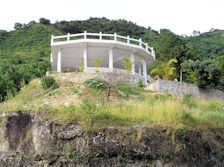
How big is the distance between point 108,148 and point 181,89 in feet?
44.1

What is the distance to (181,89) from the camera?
23203 millimetres

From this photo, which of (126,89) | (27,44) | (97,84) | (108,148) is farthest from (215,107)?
(27,44)

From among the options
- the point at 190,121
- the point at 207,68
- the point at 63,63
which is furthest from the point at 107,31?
the point at 190,121

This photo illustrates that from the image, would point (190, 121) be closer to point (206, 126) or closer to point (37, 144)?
point (206, 126)

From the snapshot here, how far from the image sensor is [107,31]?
73750mm

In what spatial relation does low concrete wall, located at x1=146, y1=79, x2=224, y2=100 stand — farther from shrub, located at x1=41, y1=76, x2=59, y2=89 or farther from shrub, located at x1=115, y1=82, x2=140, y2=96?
shrub, located at x1=41, y1=76, x2=59, y2=89

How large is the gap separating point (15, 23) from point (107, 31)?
2399 cm

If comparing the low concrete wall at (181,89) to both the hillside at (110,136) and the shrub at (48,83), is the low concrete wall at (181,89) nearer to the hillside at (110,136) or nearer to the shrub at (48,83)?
the shrub at (48,83)

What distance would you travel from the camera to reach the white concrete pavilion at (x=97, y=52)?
2392cm

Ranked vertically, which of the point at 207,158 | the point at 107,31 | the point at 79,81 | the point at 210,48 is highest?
the point at 107,31

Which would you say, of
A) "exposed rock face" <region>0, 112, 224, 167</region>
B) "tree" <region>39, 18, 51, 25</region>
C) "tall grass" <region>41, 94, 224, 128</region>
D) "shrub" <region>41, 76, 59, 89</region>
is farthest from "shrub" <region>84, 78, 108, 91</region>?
"tree" <region>39, 18, 51, 25</region>

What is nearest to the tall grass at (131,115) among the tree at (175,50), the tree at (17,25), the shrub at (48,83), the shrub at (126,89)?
the shrub at (126,89)

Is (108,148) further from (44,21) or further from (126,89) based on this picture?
(44,21)

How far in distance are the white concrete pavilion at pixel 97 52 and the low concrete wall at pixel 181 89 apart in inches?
106
